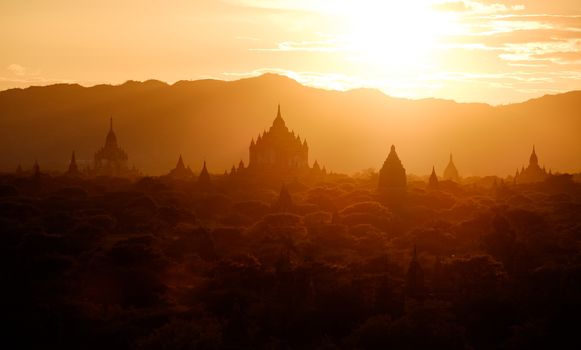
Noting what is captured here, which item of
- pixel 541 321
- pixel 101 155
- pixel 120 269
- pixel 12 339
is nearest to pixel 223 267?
pixel 120 269

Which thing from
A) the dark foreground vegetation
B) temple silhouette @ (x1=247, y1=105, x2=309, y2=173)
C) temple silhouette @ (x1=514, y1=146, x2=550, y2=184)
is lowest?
the dark foreground vegetation

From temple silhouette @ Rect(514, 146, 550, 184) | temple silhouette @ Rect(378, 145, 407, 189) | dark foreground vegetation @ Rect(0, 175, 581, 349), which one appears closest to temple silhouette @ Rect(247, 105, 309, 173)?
temple silhouette @ Rect(378, 145, 407, 189)

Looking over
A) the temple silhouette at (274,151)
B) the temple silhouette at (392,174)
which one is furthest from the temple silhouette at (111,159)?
the temple silhouette at (392,174)

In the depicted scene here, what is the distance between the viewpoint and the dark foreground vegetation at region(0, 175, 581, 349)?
30.9 m

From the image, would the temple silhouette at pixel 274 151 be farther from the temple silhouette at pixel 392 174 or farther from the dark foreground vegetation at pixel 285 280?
the dark foreground vegetation at pixel 285 280

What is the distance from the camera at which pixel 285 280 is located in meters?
37.8

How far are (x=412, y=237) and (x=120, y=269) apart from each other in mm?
24769

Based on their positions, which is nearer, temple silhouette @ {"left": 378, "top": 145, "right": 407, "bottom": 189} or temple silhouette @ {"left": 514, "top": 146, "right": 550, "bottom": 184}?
temple silhouette @ {"left": 378, "top": 145, "right": 407, "bottom": 189}

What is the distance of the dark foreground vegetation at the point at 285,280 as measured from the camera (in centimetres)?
3088

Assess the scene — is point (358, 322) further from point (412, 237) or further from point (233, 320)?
point (412, 237)

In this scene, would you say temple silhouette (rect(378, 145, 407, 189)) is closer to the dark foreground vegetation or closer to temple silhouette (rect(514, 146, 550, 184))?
the dark foreground vegetation

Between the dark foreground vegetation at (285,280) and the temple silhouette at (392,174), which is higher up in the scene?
the temple silhouette at (392,174)

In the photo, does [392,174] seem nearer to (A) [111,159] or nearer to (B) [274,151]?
(B) [274,151]

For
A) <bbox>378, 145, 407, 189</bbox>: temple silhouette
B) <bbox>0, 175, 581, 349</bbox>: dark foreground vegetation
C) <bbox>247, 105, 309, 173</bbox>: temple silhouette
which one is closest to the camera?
<bbox>0, 175, 581, 349</bbox>: dark foreground vegetation
